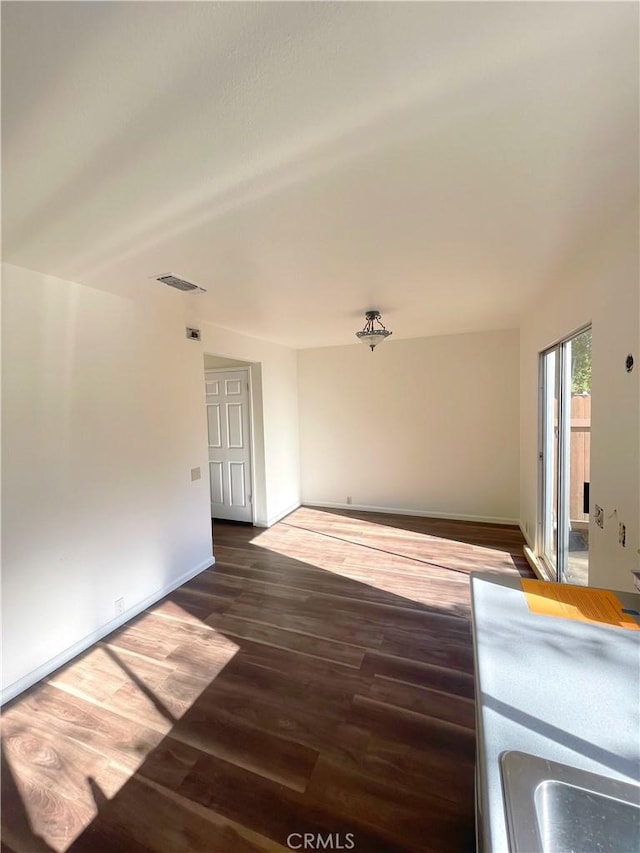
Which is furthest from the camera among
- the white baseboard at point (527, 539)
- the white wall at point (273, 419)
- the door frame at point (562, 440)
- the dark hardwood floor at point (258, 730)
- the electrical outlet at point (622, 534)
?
the white wall at point (273, 419)

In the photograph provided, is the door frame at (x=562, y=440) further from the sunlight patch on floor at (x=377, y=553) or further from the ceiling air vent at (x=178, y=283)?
the ceiling air vent at (x=178, y=283)

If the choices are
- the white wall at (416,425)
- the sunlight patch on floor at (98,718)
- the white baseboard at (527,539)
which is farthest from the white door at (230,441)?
the white baseboard at (527,539)

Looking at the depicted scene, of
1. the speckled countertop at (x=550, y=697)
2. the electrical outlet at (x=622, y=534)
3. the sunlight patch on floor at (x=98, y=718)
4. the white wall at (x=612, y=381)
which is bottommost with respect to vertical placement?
the sunlight patch on floor at (x=98, y=718)

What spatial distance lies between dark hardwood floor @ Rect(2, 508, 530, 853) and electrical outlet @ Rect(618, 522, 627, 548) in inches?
45.3

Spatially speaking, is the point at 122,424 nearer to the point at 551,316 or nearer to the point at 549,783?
the point at 549,783

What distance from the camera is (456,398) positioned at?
15.4 ft

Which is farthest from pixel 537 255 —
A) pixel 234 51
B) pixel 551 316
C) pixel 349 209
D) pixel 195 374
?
pixel 195 374

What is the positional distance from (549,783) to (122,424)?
2.92m

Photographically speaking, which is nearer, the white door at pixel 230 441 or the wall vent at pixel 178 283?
the wall vent at pixel 178 283

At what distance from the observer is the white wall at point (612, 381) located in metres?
1.55

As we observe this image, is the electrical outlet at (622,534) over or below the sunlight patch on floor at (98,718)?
over

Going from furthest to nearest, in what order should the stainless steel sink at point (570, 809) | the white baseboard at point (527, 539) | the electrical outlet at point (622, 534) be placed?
1. the white baseboard at point (527, 539)
2. the electrical outlet at point (622, 534)
3. the stainless steel sink at point (570, 809)

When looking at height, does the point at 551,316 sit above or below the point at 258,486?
above

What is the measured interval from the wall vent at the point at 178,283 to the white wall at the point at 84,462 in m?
0.49
